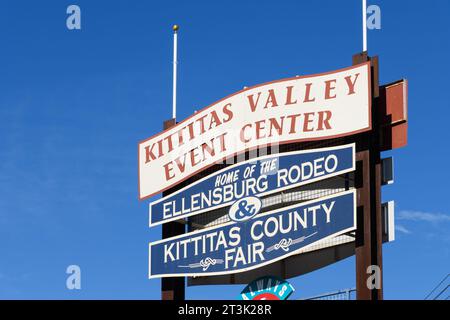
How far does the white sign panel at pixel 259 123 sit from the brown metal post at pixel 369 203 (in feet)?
1.43

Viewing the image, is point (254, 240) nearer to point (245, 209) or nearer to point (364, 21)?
point (245, 209)

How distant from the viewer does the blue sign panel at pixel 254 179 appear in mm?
24344

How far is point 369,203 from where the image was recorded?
23.5 m

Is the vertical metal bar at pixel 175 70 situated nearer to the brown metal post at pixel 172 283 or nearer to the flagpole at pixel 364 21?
the brown metal post at pixel 172 283

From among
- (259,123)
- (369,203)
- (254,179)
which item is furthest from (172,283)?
(369,203)

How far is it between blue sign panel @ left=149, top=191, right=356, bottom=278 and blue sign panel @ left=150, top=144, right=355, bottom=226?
600 millimetres

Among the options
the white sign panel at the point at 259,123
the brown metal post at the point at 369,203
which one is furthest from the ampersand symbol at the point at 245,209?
the brown metal post at the point at 369,203

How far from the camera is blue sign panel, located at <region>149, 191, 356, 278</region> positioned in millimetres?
23844

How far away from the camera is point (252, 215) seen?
25656mm

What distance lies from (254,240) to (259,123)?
9.55 feet

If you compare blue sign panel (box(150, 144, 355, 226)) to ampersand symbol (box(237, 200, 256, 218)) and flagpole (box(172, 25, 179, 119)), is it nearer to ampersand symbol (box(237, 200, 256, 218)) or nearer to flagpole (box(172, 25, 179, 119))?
ampersand symbol (box(237, 200, 256, 218))
